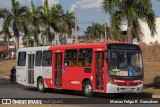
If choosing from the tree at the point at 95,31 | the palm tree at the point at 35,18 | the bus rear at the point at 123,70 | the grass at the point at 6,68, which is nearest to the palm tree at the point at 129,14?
the bus rear at the point at 123,70

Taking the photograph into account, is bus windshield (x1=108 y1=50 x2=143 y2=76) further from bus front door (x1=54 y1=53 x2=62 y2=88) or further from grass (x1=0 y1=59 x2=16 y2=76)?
grass (x1=0 y1=59 x2=16 y2=76)

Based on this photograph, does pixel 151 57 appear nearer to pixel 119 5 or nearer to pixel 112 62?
pixel 119 5

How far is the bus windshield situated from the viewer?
2223cm

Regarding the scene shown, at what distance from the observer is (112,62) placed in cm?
2220

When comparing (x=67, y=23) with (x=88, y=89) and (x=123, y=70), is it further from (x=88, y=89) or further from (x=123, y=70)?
(x=123, y=70)

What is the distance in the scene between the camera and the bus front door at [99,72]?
22516 mm

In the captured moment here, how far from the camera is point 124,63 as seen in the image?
883 inches

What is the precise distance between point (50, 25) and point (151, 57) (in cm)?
1310

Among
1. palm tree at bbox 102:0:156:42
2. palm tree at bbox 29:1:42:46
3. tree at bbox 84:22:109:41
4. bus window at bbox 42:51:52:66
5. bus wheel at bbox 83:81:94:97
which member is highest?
tree at bbox 84:22:109:41

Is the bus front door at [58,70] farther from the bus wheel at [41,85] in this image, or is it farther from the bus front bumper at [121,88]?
the bus front bumper at [121,88]

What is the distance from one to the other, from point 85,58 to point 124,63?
2.33 metres

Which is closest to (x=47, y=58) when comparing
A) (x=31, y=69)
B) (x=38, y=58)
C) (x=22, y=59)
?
(x=38, y=58)

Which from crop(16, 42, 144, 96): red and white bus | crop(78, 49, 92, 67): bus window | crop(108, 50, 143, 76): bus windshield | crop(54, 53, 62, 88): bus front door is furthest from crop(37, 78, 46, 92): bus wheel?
crop(108, 50, 143, 76): bus windshield

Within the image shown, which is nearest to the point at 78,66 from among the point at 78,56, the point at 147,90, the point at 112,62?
the point at 78,56
